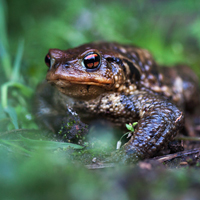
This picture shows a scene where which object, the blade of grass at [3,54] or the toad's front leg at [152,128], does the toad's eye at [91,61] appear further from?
the blade of grass at [3,54]

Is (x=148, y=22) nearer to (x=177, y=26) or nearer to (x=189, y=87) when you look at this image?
(x=177, y=26)

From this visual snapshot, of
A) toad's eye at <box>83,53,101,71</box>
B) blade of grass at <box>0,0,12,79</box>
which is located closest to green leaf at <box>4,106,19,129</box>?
toad's eye at <box>83,53,101,71</box>

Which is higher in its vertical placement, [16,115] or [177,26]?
[177,26]

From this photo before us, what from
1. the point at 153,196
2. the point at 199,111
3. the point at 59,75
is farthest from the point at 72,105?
the point at 199,111

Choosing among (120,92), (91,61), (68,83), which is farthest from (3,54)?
(120,92)

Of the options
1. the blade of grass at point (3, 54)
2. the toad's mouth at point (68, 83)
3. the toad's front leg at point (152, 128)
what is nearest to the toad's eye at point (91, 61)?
the toad's mouth at point (68, 83)

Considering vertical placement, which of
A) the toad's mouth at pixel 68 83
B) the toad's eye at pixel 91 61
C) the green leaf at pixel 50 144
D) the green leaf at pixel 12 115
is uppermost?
the toad's eye at pixel 91 61

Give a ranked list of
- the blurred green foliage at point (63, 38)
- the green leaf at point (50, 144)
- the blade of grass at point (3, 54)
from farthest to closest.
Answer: the blade of grass at point (3, 54), the green leaf at point (50, 144), the blurred green foliage at point (63, 38)

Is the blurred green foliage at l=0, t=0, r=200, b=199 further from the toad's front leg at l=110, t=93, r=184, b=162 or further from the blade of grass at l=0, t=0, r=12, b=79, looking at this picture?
the toad's front leg at l=110, t=93, r=184, b=162
